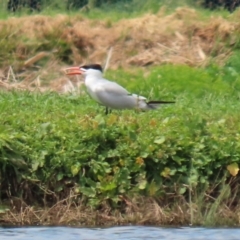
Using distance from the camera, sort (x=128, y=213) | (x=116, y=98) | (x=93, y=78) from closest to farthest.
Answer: (x=128, y=213) < (x=116, y=98) < (x=93, y=78)

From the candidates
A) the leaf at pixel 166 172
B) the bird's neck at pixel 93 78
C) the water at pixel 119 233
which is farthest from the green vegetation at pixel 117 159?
the bird's neck at pixel 93 78

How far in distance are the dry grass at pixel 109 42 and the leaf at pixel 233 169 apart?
4985 millimetres

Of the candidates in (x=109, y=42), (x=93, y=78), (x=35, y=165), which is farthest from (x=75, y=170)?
(x=109, y=42)

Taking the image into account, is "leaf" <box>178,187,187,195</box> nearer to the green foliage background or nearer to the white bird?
the green foliage background

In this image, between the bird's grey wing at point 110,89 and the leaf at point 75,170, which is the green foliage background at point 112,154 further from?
the bird's grey wing at point 110,89

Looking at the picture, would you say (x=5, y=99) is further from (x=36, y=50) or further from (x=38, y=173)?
(x=36, y=50)

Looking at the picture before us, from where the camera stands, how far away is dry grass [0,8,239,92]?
1539 centimetres

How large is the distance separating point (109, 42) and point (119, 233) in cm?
656

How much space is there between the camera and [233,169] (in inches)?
406

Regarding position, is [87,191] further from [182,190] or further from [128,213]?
[182,190]

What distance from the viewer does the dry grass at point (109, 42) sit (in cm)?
1539

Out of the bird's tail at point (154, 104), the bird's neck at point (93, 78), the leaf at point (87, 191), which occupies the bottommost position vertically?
the leaf at point (87, 191)

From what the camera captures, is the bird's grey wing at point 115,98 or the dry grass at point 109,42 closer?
the bird's grey wing at point 115,98

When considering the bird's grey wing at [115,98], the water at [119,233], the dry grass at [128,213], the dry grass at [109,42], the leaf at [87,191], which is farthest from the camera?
the dry grass at [109,42]
